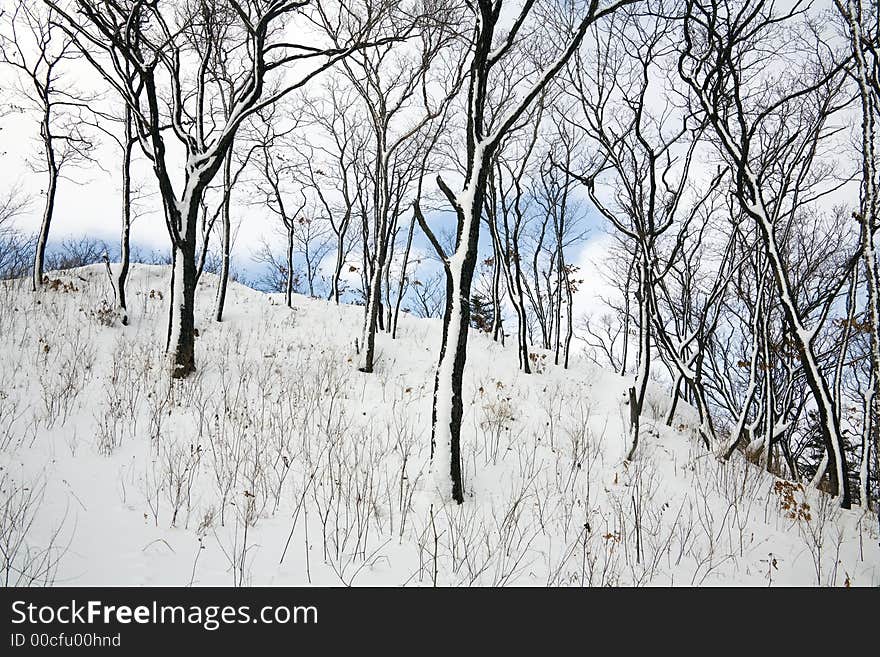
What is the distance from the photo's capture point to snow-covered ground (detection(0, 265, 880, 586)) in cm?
299

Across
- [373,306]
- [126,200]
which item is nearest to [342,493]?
[373,306]

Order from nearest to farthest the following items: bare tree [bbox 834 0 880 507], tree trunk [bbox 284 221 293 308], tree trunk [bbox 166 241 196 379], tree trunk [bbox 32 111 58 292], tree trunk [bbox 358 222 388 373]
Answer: bare tree [bbox 834 0 880 507], tree trunk [bbox 166 241 196 379], tree trunk [bbox 358 222 388 373], tree trunk [bbox 32 111 58 292], tree trunk [bbox 284 221 293 308]

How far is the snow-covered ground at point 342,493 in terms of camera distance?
2986 mm

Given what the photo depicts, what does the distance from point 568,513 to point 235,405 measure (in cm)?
442

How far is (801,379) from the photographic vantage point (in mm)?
11797

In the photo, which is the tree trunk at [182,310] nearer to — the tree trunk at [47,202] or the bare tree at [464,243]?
the bare tree at [464,243]

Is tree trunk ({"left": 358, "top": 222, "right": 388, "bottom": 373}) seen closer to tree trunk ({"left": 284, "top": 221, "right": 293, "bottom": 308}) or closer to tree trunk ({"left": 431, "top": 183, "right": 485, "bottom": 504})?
tree trunk ({"left": 431, "top": 183, "right": 485, "bottom": 504})

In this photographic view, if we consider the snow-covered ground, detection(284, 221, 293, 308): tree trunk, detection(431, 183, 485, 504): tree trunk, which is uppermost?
detection(284, 221, 293, 308): tree trunk

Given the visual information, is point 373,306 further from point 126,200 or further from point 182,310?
point 126,200

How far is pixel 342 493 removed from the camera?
154 inches

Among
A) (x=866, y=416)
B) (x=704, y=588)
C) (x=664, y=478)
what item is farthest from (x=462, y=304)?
(x=866, y=416)

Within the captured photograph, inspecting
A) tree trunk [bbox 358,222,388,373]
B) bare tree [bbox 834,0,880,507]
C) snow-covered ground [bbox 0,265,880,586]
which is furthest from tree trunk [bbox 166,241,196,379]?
bare tree [bbox 834,0,880,507]

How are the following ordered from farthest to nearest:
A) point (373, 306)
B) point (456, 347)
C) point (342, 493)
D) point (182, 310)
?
point (373, 306), point (182, 310), point (456, 347), point (342, 493)
